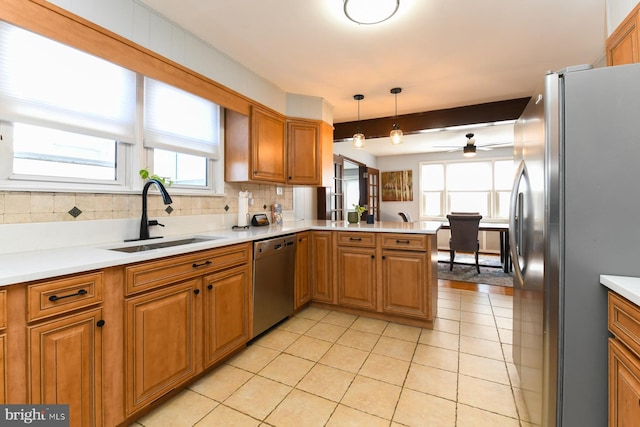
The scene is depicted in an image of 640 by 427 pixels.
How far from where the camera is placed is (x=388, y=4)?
1814 millimetres

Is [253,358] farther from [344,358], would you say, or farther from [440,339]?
[440,339]

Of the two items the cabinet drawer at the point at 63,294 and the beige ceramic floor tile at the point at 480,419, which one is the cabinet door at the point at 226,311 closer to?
the cabinet drawer at the point at 63,294

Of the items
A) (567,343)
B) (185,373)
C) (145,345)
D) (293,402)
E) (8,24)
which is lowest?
(293,402)

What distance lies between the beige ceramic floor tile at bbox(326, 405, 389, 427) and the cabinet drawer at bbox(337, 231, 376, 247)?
5.01 ft

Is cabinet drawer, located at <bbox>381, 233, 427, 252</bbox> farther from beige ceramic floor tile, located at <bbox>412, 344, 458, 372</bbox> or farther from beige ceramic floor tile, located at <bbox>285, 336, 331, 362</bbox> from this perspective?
beige ceramic floor tile, located at <bbox>285, 336, 331, 362</bbox>

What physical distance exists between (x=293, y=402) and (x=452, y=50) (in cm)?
297

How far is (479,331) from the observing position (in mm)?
2611

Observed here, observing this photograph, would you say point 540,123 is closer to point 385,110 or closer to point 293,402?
point 293,402

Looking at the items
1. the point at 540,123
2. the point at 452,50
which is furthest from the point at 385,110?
the point at 540,123

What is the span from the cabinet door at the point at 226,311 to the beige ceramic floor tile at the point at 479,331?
1941 mm

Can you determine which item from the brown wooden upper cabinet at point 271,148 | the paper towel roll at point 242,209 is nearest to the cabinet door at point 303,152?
the brown wooden upper cabinet at point 271,148

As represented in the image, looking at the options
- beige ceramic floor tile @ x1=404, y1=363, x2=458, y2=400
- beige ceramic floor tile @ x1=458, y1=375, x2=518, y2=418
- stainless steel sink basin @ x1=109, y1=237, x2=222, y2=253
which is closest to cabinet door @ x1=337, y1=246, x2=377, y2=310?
beige ceramic floor tile @ x1=404, y1=363, x2=458, y2=400

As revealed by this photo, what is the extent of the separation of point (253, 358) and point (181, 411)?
614mm

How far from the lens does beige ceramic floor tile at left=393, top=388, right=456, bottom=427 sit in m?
1.51
